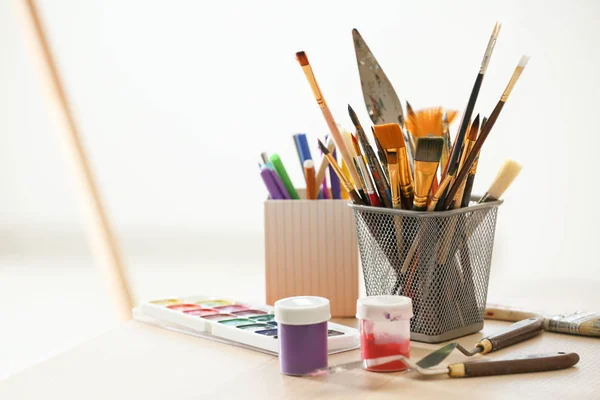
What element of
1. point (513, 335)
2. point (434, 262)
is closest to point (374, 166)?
point (434, 262)

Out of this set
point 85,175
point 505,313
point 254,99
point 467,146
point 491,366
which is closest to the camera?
point 491,366

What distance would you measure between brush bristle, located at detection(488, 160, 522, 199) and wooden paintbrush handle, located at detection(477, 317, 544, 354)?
13cm

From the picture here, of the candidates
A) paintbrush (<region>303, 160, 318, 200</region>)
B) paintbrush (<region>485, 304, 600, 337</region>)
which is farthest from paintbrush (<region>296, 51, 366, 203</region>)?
paintbrush (<region>485, 304, 600, 337</region>)

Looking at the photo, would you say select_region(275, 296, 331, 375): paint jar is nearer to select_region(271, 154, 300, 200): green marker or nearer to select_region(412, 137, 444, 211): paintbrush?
select_region(412, 137, 444, 211): paintbrush

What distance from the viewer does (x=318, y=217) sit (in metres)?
0.86

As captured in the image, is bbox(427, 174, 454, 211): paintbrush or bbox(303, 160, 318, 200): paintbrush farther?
bbox(303, 160, 318, 200): paintbrush

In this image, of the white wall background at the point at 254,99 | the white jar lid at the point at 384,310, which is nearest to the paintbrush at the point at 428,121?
the white jar lid at the point at 384,310

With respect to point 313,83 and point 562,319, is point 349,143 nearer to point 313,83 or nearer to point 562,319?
point 313,83

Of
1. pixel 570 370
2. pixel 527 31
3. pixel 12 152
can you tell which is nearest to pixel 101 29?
pixel 12 152

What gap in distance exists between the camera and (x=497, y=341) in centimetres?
70

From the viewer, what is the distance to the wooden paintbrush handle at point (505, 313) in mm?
817

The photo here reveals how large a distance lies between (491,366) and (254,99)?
1.32 metres

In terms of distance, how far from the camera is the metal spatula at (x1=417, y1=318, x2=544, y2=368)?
0.63 m

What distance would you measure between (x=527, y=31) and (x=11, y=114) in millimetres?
1489
